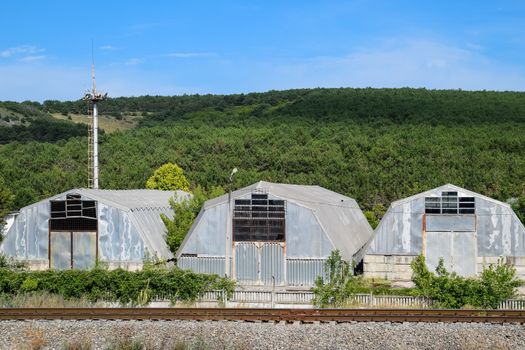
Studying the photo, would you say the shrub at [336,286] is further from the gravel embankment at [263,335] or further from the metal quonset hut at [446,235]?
the gravel embankment at [263,335]

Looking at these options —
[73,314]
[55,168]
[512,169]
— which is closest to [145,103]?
[55,168]

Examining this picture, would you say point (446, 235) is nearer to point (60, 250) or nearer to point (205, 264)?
point (205, 264)

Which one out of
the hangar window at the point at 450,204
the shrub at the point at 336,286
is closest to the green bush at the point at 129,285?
the shrub at the point at 336,286

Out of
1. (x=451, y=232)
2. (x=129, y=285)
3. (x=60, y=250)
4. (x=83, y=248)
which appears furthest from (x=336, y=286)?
(x=60, y=250)

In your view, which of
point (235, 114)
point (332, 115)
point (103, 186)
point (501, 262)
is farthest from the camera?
point (235, 114)

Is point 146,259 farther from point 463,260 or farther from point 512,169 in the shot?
point 512,169

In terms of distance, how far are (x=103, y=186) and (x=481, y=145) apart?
34.1m

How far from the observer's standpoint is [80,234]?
4006cm

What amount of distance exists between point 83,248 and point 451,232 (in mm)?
16512

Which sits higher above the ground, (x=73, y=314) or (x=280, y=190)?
(x=280, y=190)

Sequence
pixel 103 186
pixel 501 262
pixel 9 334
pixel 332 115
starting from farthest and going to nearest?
pixel 332 115 < pixel 103 186 < pixel 501 262 < pixel 9 334

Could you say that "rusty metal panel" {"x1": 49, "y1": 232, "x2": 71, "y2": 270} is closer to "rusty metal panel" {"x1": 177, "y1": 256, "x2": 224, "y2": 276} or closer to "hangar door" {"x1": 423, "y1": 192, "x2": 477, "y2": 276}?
"rusty metal panel" {"x1": 177, "y1": 256, "x2": 224, "y2": 276}

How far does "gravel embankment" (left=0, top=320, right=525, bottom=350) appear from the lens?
23328 mm

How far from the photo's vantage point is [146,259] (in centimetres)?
3866
